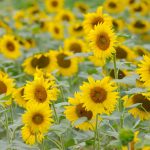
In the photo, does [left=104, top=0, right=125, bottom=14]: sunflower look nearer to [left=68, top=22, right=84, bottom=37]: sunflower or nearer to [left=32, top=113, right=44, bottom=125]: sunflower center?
[left=68, top=22, right=84, bottom=37]: sunflower

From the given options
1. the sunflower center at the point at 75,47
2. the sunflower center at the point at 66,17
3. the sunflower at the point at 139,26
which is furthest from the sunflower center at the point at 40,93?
the sunflower center at the point at 66,17

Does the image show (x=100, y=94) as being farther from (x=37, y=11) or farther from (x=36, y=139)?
(x=37, y=11)

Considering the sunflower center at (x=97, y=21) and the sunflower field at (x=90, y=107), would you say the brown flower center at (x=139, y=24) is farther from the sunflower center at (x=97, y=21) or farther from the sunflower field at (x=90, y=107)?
the sunflower center at (x=97, y=21)

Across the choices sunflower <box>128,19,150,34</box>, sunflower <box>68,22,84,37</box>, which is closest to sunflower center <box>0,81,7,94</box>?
sunflower <box>68,22,84,37</box>

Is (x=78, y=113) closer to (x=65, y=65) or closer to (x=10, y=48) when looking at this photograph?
(x=65, y=65)

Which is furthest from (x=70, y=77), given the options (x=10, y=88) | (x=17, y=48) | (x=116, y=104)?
(x=116, y=104)
